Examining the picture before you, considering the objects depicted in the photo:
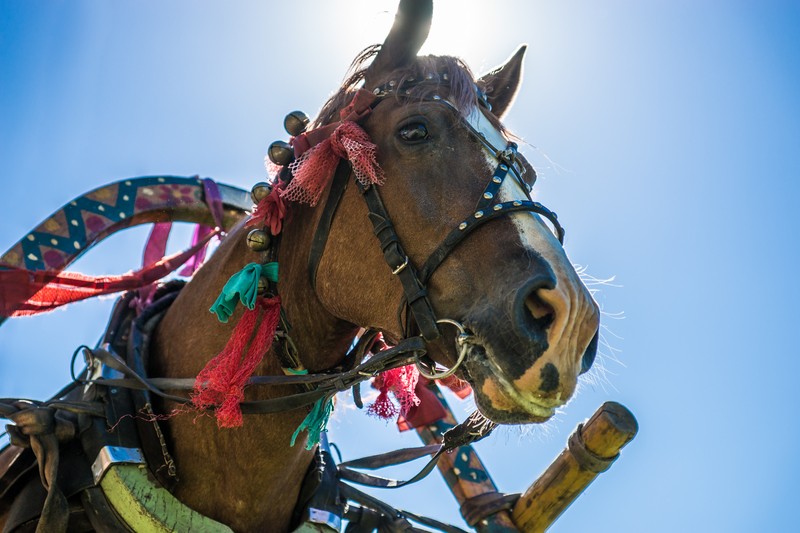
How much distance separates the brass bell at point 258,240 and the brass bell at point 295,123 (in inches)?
18.8

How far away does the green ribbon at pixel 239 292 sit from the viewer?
303 centimetres

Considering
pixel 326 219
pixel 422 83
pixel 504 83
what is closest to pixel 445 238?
pixel 326 219

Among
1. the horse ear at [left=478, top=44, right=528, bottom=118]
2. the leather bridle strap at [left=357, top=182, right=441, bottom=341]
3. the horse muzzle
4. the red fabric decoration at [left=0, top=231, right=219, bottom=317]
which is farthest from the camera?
the red fabric decoration at [left=0, top=231, right=219, bottom=317]

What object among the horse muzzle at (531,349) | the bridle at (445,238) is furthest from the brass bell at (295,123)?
the horse muzzle at (531,349)

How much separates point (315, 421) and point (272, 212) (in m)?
0.83

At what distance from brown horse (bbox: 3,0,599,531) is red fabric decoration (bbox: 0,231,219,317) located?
0.54 m

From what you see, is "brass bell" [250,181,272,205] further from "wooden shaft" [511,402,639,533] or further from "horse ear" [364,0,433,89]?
"wooden shaft" [511,402,639,533]

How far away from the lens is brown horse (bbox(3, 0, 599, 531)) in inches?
94.4

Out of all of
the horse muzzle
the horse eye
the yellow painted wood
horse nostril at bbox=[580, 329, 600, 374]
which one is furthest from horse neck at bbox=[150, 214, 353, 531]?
horse nostril at bbox=[580, 329, 600, 374]

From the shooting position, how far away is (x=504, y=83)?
3.64 meters

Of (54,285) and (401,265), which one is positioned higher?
(54,285)

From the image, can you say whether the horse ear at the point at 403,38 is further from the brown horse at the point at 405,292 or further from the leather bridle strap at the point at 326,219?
the leather bridle strap at the point at 326,219

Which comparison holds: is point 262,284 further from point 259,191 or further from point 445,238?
point 445,238

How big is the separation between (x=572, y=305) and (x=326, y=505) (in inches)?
63.0
